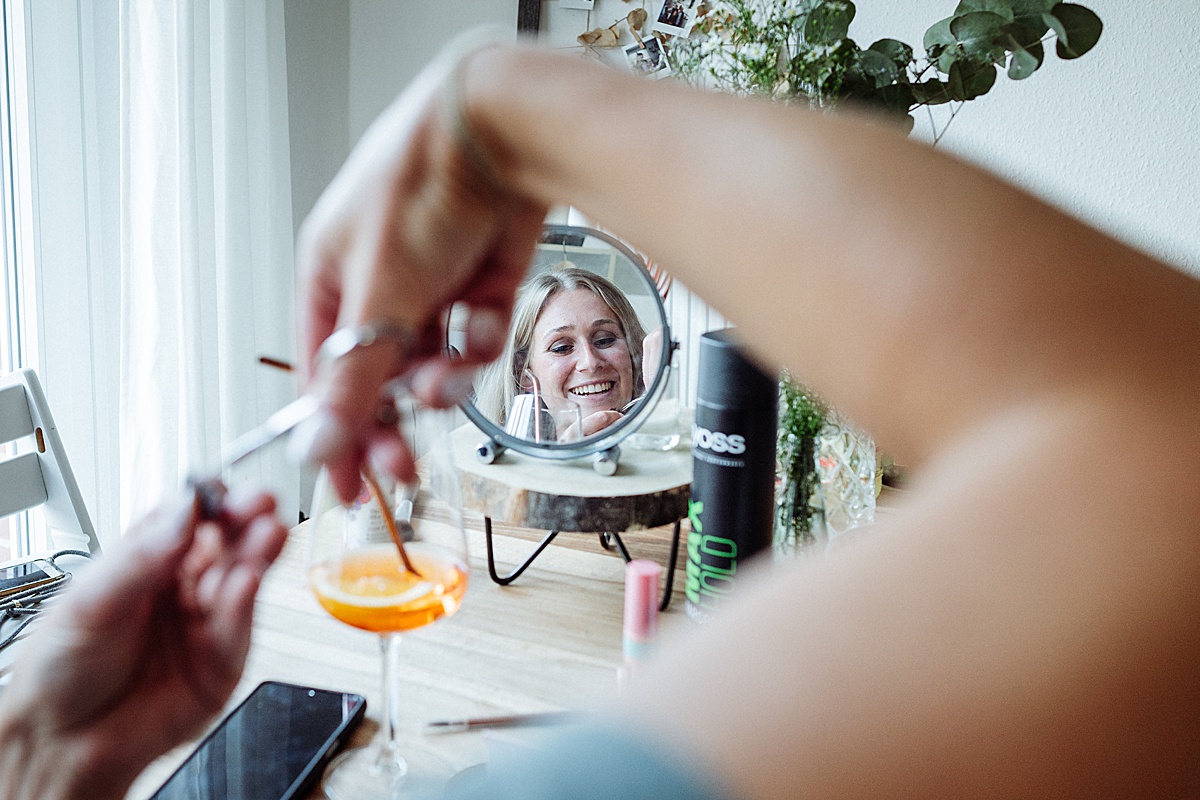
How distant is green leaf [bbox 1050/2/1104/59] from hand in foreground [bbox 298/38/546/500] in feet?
2.51

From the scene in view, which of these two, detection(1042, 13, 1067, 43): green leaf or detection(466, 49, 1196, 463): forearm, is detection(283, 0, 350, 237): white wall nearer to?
detection(1042, 13, 1067, 43): green leaf

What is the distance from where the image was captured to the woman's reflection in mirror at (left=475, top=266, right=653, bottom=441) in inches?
50.4

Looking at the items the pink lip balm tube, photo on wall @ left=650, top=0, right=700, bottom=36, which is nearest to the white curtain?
photo on wall @ left=650, top=0, right=700, bottom=36

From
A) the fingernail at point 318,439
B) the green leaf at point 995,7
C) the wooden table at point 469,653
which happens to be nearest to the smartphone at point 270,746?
the wooden table at point 469,653

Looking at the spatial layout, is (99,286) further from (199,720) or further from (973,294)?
(973,294)

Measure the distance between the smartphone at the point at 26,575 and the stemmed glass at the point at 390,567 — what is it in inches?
19.0

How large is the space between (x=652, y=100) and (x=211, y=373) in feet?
7.82

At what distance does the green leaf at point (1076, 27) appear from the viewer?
102 centimetres

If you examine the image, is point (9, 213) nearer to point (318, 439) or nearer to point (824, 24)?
point (824, 24)

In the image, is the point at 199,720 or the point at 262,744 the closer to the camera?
the point at 199,720

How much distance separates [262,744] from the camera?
2.44 ft

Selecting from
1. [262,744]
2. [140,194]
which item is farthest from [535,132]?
[140,194]

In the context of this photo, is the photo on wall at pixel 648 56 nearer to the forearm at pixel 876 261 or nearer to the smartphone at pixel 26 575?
the smartphone at pixel 26 575

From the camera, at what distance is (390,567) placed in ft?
2.30
